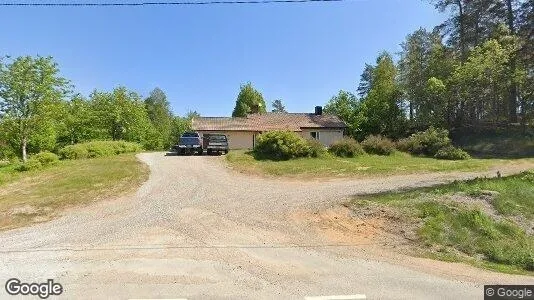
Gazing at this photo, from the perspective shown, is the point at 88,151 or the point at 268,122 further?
the point at 268,122

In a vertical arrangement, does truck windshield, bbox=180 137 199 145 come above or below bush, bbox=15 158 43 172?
above

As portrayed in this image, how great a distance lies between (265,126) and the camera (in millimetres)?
37781

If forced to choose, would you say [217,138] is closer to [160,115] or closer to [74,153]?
[74,153]

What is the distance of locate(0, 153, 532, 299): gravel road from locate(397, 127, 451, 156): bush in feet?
59.6

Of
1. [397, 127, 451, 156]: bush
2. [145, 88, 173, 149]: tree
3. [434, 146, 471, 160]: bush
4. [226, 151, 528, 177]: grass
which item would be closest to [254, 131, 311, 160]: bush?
[226, 151, 528, 177]: grass

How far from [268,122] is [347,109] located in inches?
487

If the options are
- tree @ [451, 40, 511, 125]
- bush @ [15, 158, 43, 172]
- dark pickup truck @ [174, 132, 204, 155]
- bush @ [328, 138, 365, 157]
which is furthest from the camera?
tree @ [451, 40, 511, 125]

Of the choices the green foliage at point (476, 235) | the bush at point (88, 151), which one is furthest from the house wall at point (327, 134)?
the green foliage at point (476, 235)

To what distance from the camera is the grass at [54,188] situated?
1140 cm

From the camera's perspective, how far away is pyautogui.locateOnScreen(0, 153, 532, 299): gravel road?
596cm

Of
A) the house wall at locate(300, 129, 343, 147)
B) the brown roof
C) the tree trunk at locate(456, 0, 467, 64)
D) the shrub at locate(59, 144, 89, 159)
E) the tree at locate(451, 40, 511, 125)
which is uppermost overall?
the tree trunk at locate(456, 0, 467, 64)

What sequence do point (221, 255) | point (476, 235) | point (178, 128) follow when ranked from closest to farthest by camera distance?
point (221, 255) < point (476, 235) < point (178, 128)

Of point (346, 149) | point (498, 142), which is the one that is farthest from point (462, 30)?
point (346, 149)

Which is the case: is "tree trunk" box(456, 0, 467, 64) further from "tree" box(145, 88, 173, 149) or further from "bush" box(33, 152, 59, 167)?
"tree" box(145, 88, 173, 149)
